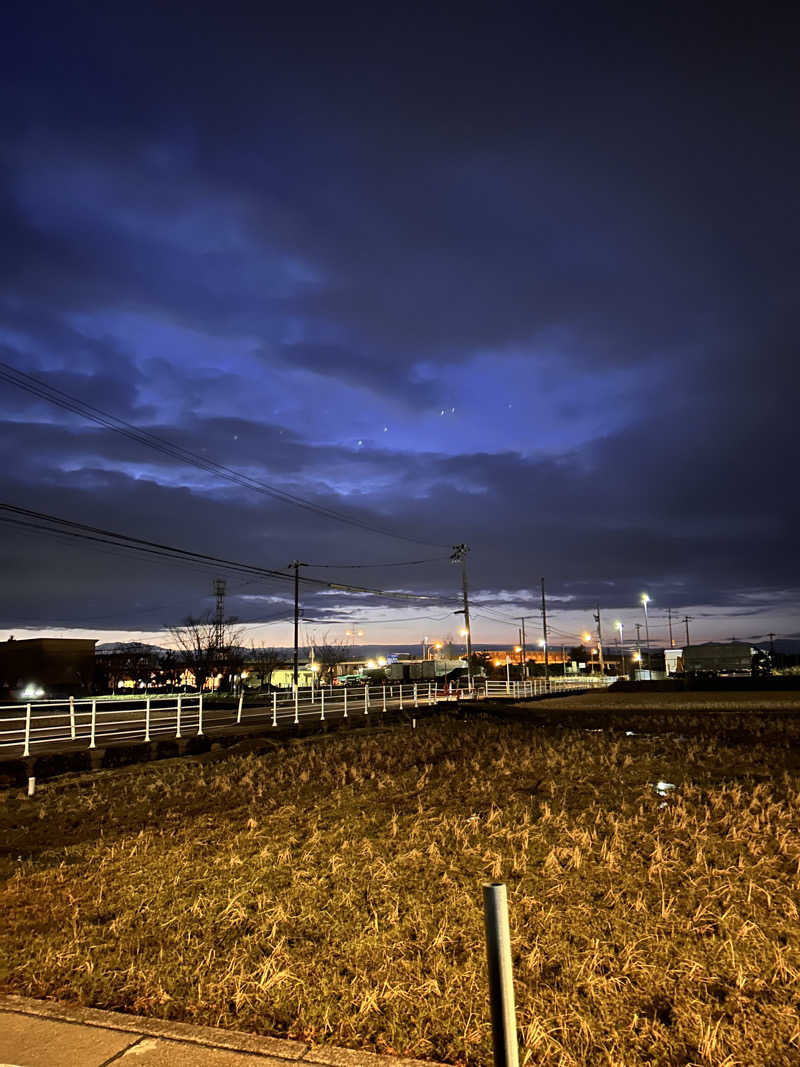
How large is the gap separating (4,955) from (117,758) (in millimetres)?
11728

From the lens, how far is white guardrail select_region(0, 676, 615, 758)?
17391mm

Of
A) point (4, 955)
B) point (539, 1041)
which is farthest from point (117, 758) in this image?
point (539, 1041)

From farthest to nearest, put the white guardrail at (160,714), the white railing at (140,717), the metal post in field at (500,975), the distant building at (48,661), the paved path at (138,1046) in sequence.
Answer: the distant building at (48,661) → the white guardrail at (160,714) → the white railing at (140,717) → the paved path at (138,1046) → the metal post in field at (500,975)

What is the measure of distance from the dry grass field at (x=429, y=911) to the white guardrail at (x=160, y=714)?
19.2 ft

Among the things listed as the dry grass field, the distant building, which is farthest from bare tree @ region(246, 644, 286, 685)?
the dry grass field

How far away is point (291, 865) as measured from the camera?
291 inches

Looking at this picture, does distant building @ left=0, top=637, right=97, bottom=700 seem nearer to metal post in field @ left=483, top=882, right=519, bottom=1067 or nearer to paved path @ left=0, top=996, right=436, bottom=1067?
paved path @ left=0, top=996, right=436, bottom=1067

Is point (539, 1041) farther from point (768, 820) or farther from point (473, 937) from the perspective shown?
point (768, 820)

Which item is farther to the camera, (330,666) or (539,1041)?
(330,666)

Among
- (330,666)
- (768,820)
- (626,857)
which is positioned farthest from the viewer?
(330,666)

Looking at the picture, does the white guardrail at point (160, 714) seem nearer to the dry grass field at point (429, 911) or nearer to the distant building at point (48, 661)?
the dry grass field at point (429, 911)

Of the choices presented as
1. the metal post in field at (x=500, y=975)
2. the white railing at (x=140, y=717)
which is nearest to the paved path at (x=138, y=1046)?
the metal post in field at (x=500, y=975)

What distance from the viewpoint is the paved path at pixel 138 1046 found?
379cm

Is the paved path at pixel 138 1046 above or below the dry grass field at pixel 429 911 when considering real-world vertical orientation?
above
